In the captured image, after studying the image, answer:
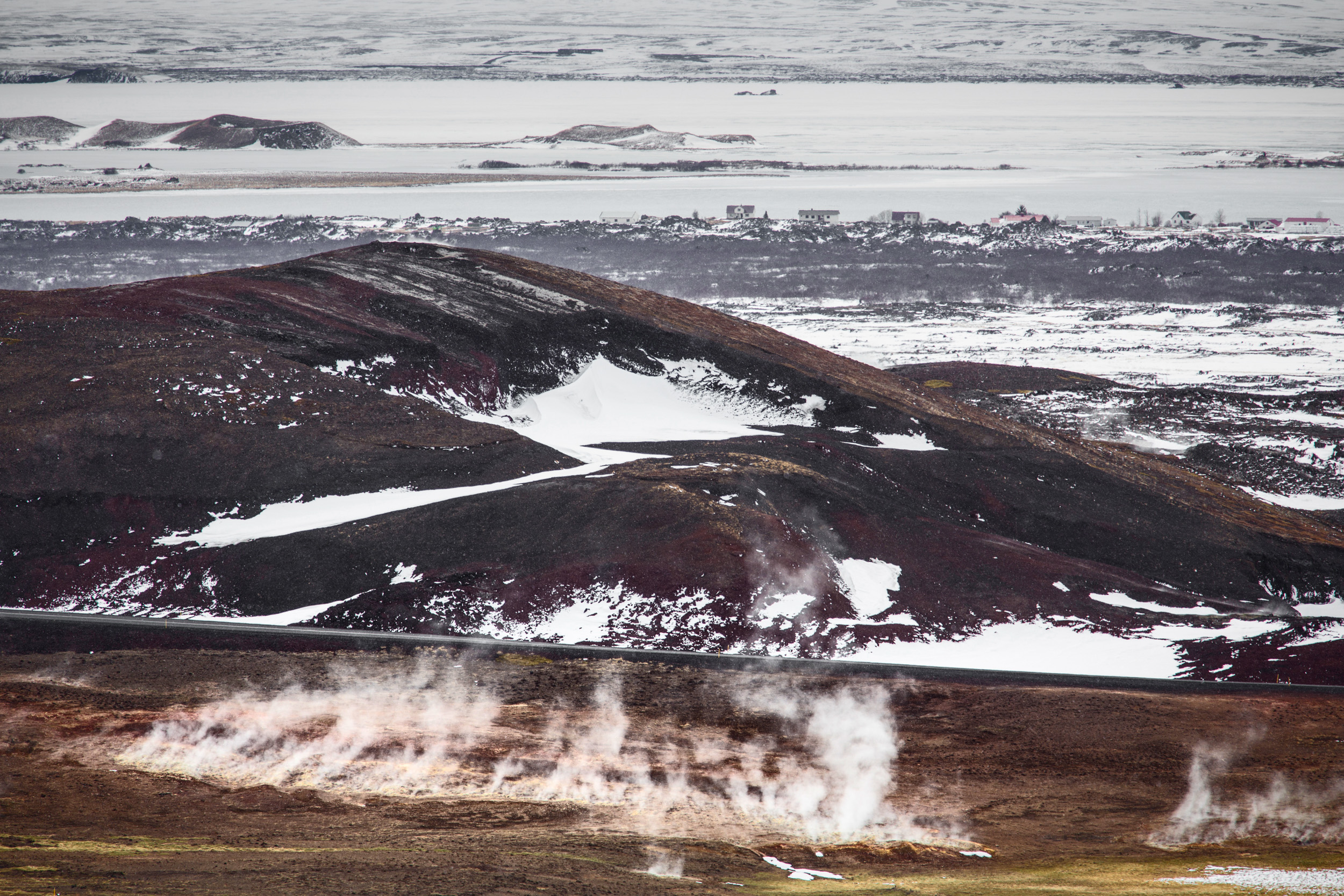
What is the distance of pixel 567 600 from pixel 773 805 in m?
4.50

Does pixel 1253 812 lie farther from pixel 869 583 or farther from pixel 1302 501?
pixel 1302 501

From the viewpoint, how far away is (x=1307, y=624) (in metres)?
13.4

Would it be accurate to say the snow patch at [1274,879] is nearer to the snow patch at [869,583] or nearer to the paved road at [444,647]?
the paved road at [444,647]

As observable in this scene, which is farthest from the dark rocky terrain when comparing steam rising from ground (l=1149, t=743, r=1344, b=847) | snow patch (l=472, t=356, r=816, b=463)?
steam rising from ground (l=1149, t=743, r=1344, b=847)

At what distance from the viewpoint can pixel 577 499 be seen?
546 inches

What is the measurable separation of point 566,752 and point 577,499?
16.3 feet

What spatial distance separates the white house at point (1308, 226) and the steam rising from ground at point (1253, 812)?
7245 cm

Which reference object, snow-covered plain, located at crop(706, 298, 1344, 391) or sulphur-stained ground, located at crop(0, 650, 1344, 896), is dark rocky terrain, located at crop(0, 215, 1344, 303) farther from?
sulphur-stained ground, located at crop(0, 650, 1344, 896)

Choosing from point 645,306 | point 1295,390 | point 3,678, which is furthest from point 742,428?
point 1295,390

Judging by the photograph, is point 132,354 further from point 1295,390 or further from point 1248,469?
point 1295,390

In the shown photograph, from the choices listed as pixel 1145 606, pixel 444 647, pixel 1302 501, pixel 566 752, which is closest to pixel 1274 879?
pixel 566 752

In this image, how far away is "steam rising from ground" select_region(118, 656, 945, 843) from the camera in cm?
848

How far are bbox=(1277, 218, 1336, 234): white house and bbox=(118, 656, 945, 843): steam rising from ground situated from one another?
73.3 m

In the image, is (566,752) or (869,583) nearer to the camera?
(566,752)
